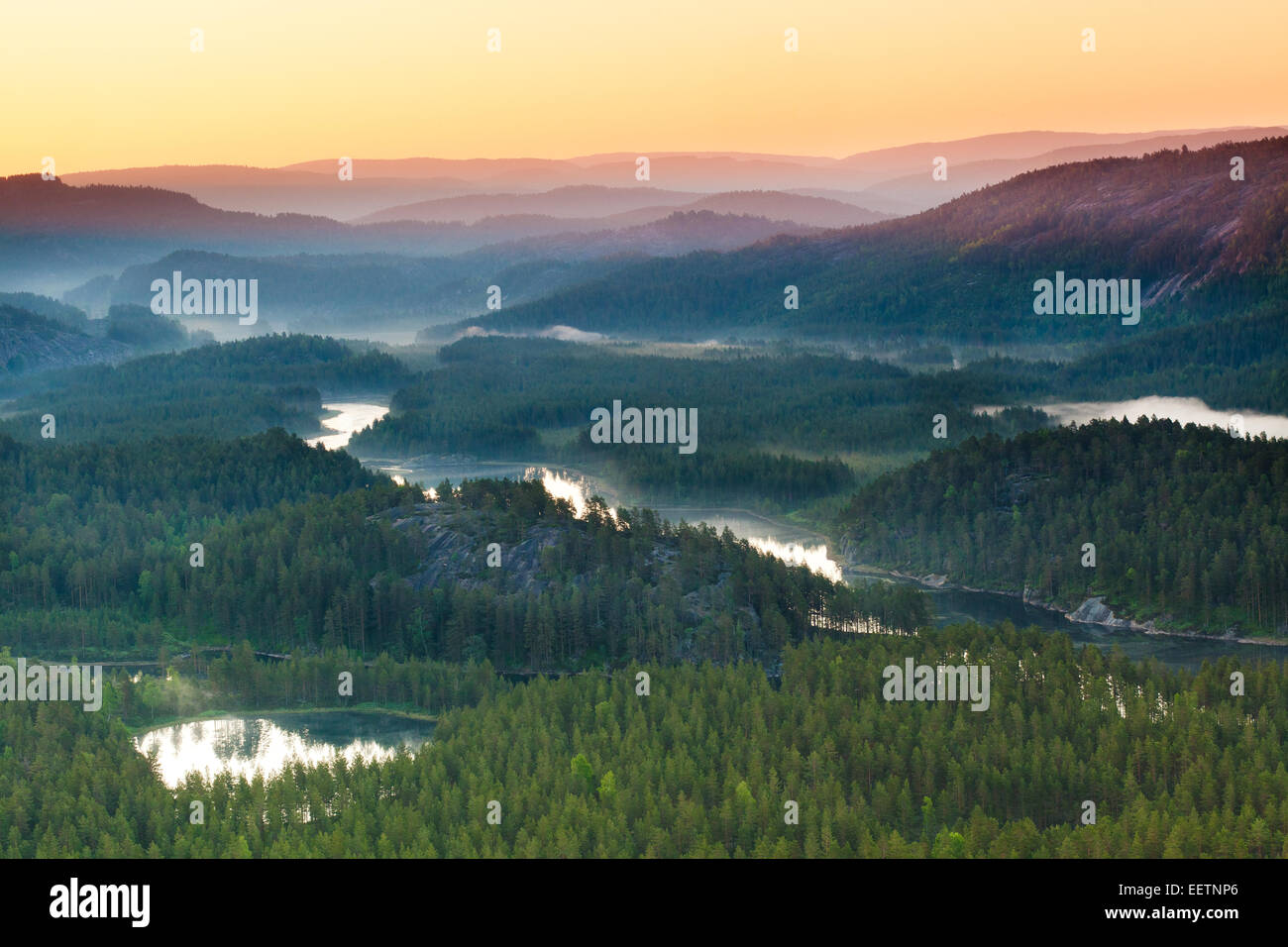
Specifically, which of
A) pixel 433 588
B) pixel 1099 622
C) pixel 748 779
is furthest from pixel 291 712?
pixel 1099 622

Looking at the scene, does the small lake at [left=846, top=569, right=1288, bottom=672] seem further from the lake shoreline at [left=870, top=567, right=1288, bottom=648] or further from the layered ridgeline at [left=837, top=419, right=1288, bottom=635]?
the layered ridgeline at [left=837, top=419, right=1288, bottom=635]

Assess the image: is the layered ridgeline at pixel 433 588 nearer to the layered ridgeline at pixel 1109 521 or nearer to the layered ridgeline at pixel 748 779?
the layered ridgeline at pixel 1109 521

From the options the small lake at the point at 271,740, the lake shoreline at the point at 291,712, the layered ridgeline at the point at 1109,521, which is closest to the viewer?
the small lake at the point at 271,740

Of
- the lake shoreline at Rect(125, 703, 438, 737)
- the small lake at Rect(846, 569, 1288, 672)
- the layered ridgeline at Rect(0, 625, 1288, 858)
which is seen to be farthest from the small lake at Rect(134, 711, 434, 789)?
the small lake at Rect(846, 569, 1288, 672)

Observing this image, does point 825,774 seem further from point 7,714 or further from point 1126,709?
point 7,714

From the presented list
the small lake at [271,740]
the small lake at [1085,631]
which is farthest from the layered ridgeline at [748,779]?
the small lake at [1085,631]
